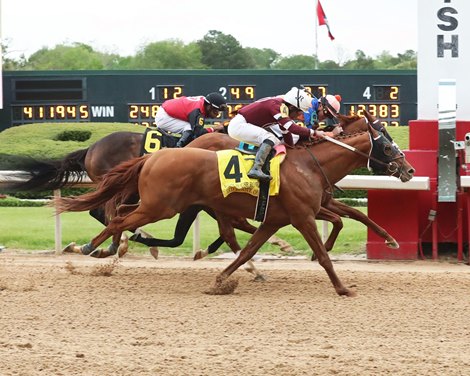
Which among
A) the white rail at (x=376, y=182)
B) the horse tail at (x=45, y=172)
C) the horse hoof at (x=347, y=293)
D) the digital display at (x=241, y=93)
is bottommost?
the horse hoof at (x=347, y=293)

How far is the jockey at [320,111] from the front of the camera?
9.80m

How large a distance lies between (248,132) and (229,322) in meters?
2.02

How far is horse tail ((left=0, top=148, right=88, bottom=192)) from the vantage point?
10.6m

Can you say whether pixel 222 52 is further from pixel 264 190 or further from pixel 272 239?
pixel 264 190

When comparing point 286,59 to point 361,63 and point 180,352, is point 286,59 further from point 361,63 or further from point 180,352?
point 180,352

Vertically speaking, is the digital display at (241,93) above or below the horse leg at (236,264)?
above

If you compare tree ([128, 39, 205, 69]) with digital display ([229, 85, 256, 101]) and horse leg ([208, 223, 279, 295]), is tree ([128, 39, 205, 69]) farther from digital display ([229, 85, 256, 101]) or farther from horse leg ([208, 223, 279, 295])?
horse leg ([208, 223, 279, 295])

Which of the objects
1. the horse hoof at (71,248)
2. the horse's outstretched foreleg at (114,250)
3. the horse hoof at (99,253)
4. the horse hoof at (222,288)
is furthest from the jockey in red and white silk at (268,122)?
the horse hoof at (71,248)

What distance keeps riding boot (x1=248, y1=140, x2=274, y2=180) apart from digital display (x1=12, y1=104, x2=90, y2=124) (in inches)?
371

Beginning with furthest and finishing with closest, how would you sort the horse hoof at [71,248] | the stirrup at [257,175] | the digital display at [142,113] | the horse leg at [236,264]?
the digital display at [142,113], the horse hoof at [71,248], the horse leg at [236,264], the stirrup at [257,175]

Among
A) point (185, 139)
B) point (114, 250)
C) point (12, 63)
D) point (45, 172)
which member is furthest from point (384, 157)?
point (12, 63)

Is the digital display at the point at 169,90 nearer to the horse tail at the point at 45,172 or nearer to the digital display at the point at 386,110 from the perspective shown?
the digital display at the point at 386,110

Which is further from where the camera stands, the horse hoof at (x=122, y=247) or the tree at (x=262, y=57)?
the tree at (x=262, y=57)

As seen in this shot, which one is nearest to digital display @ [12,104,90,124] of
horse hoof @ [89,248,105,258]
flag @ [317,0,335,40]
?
flag @ [317,0,335,40]
